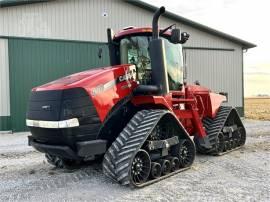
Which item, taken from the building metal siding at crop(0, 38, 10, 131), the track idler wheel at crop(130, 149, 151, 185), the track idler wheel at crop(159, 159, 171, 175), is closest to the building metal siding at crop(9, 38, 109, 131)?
the building metal siding at crop(0, 38, 10, 131)

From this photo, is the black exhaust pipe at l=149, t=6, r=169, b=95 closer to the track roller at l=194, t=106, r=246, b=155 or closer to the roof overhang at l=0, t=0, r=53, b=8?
the track roller at l=194, t=106, r=246, b=155

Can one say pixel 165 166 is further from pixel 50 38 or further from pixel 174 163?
pixel 50 38

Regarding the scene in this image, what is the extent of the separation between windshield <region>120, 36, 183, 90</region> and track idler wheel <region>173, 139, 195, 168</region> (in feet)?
3.83

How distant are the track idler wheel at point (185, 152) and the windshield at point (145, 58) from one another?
1168 millimetres

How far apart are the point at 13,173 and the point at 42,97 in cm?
204

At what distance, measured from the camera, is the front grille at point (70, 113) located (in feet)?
19.9

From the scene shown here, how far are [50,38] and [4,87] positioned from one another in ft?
8.84

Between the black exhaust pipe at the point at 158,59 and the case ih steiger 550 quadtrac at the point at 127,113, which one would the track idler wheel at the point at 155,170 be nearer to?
the case ih steiger 550 quadtrac at the point at 127,113

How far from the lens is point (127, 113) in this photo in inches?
278

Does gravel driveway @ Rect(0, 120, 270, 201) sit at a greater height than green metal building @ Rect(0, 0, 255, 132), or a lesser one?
lesser

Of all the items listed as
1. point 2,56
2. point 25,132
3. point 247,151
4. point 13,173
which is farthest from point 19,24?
point 247,151

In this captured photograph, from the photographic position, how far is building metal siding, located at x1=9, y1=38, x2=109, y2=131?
49.9 feet

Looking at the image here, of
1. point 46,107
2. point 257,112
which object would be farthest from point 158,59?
point 257,112

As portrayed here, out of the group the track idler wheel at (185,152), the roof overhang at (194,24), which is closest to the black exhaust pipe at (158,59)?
the track idler wheel at (185,152)
